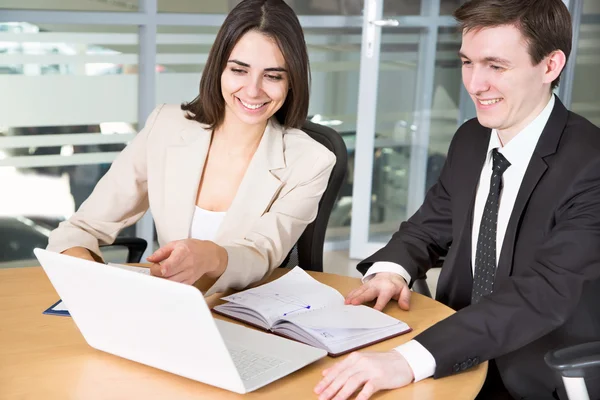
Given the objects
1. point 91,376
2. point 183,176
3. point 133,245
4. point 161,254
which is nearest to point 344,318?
point 161,254

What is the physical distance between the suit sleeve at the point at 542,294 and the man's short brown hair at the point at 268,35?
788 mm

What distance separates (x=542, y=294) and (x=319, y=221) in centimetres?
82

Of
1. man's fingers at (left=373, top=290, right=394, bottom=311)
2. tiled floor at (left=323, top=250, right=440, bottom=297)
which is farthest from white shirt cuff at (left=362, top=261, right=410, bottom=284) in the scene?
tiled floor at (left=323, top=250, right=440, bottom=297)

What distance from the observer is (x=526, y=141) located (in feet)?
Answer: 6.73

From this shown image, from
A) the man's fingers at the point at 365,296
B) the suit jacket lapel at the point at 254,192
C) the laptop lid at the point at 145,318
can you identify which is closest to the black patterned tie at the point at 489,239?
the man's fingers at the point at 365,296

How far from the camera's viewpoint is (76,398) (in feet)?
4.85

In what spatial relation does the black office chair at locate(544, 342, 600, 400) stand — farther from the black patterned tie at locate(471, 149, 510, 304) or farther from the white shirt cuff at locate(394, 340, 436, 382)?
the black patterned tie at locate(471, 149, 510, 304)

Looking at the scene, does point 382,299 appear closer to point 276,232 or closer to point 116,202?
point 276,232

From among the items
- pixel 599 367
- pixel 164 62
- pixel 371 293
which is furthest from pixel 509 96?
pixel 164 62

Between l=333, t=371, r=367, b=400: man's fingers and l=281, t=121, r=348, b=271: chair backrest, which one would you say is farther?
l=281, t=121, r=348, b=271: chair backrest

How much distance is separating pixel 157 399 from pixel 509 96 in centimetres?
107

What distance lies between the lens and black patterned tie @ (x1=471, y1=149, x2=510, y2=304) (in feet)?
6.81

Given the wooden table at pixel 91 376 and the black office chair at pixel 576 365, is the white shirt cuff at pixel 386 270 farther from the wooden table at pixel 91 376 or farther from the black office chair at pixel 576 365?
the black office chair at pixel 576 365

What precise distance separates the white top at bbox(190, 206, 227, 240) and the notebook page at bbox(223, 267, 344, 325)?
30 cm
